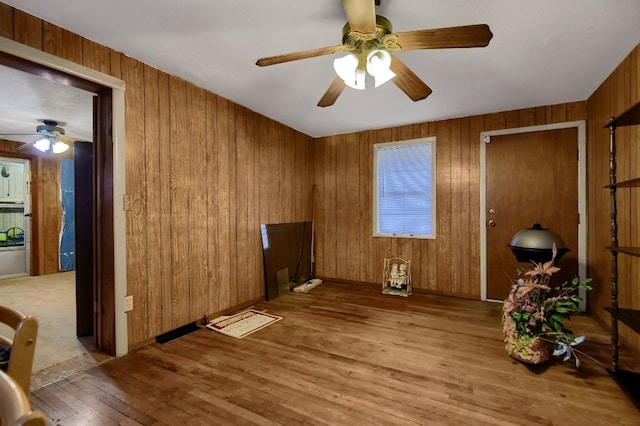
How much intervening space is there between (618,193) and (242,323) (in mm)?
3602

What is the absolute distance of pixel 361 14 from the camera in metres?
1.39

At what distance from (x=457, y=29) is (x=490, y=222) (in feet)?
9.14

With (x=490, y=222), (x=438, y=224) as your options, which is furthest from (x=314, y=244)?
(x=490, y=222)

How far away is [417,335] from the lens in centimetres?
A: 263

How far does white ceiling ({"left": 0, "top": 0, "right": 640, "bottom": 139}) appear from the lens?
70.0 inches

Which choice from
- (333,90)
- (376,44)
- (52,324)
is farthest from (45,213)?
(376,44)

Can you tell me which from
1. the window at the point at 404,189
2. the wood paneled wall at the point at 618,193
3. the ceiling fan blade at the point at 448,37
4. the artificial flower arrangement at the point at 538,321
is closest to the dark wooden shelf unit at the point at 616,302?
the artificial flower arrangement at the point at 538,321

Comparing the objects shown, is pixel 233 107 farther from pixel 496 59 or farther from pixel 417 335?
pixel 417 335

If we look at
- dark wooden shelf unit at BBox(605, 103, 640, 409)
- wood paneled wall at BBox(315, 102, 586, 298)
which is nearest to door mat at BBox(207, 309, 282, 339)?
wood paneled wall at BBox(315, 102, 586, 298)

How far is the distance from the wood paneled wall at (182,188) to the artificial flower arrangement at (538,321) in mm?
2646

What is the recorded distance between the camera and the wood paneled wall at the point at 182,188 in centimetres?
229

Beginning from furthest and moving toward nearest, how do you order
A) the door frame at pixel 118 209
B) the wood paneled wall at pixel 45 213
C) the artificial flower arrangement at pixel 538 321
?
1. the wood paneled wall at pixel 45 213
2. the door frame at pixel 118 209
3. the artificial flower arrangement at pixel 538 321

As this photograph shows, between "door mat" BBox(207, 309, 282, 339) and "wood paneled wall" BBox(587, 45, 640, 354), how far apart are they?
3.04 meters

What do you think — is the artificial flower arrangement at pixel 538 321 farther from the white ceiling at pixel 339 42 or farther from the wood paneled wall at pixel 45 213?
the wood paneled wall at pixel 45 213
